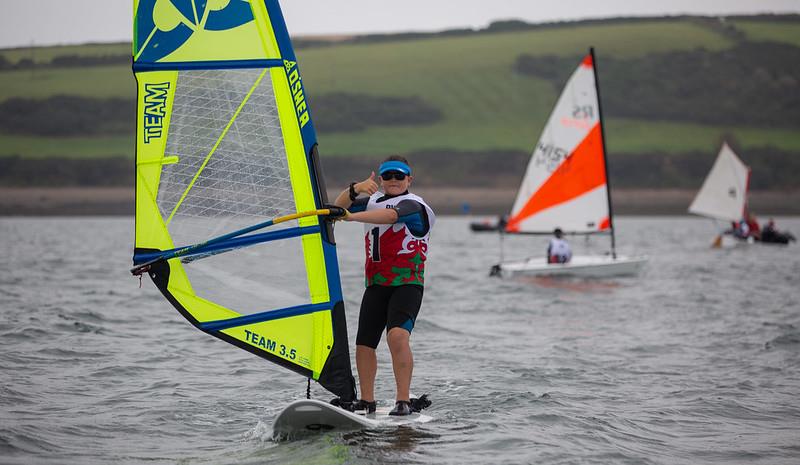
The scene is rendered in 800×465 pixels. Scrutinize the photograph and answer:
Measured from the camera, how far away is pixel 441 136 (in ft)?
306

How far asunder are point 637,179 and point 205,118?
79.6m

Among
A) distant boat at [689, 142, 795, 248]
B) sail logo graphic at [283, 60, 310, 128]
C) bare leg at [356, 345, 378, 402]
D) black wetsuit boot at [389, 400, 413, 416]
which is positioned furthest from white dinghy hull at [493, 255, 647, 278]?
distant boat at [689, 142, 795, 248]

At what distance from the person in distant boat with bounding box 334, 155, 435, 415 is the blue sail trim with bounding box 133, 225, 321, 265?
1.21 feet

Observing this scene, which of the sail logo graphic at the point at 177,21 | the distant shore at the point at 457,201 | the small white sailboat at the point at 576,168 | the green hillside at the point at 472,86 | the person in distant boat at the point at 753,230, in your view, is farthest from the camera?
the green hillside at the point at 472,86

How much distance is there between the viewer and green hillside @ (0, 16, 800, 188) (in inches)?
3150

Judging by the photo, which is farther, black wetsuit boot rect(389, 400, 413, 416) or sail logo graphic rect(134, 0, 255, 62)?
black wetsuit boot rect(389, 400, 413, 416)

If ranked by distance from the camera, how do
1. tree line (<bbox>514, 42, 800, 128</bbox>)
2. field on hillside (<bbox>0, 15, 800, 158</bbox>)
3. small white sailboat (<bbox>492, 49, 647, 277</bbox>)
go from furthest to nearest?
1. tree line (<bbox>514, 42, 800, 128</bbox>)
2. field on hillside (<bbox>0, 15, 800, 158</bbox>)
3. small white sailboat (<bbox>492, 49, 647, 277</bbox>)

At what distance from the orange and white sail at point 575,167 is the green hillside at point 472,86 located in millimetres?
51499

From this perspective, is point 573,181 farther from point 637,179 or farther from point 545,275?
point 637,179

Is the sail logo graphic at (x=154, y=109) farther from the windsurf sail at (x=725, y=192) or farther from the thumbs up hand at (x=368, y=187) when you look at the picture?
the windsurf sail at (x=725, y=192)

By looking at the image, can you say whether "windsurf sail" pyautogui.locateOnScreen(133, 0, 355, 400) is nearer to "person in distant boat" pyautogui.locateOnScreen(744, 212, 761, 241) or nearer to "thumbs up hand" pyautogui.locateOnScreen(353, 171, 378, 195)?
"thumbs up hand" pyautogui.locateOnScreen(353, 171, 378, 195)

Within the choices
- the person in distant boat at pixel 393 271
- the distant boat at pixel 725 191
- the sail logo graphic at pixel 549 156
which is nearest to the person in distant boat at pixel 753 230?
the distant boat at pixel 725 191

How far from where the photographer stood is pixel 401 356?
7457 mm

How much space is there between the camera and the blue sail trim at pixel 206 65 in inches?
276
